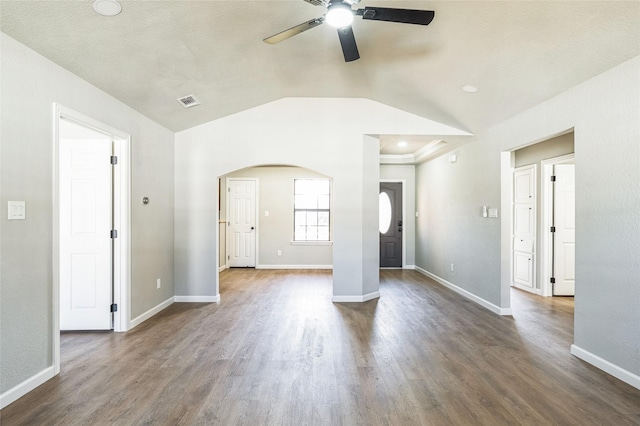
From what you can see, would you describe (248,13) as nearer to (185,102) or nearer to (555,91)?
(185,102)

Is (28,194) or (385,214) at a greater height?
(28,194)

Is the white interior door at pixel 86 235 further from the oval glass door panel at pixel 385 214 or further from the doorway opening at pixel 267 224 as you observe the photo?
the oval glass door panel at pixel 385 214

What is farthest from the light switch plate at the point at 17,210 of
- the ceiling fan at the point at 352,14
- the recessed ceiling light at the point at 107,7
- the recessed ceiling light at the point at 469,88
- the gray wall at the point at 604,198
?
the gray wall at the point at 604,198

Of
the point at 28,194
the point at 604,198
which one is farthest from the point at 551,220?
the point at 28,194

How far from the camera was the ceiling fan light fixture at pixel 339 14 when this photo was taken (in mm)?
1833

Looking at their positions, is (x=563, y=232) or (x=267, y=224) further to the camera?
(x=267, y=224)

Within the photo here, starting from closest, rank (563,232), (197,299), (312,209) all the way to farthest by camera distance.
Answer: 1. (197,299)
2. (563,232)
3. (312,209)

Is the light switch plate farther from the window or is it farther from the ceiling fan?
the window

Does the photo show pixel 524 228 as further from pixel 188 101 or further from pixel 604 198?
pixel 188 101

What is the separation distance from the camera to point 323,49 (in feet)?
10.3

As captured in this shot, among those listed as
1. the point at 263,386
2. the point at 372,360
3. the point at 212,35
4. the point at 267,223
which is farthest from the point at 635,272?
the point at 267,223

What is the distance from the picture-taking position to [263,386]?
Answer: 7.63 ft

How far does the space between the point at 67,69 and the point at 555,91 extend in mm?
4391

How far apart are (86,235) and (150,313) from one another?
122cm
